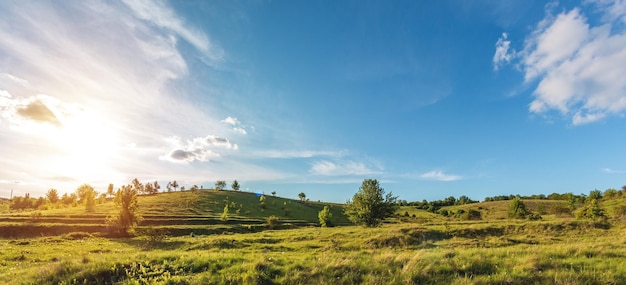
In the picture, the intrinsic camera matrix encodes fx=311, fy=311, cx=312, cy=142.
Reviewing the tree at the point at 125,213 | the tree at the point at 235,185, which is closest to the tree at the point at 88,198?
the tree at the point at 125,213

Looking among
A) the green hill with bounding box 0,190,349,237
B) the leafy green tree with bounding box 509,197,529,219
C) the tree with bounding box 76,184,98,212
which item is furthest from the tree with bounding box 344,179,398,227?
the tree with bounding box 76,184,98,212

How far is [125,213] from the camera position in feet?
209

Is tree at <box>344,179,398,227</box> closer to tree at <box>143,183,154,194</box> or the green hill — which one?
the green hill

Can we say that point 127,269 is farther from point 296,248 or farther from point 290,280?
point 296,248

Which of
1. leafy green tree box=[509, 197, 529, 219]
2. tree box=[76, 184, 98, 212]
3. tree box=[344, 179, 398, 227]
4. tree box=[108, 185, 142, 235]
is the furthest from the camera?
tree box=[76, 184, 98, 212]

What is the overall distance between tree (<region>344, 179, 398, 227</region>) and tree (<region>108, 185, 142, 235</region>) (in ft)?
148

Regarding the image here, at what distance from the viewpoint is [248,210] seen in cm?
12431

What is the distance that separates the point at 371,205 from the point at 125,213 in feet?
163

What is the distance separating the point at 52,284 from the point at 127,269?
1768 millimetres

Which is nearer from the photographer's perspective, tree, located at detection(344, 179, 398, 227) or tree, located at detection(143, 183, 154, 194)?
tree, located at detection(344, 179, 398, 227)

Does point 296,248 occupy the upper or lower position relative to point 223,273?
lower

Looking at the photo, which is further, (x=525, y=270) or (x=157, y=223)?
(x=157, y=223)

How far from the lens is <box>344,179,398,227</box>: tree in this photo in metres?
54.0

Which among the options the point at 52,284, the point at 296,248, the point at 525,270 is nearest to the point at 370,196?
the point at 296,248
